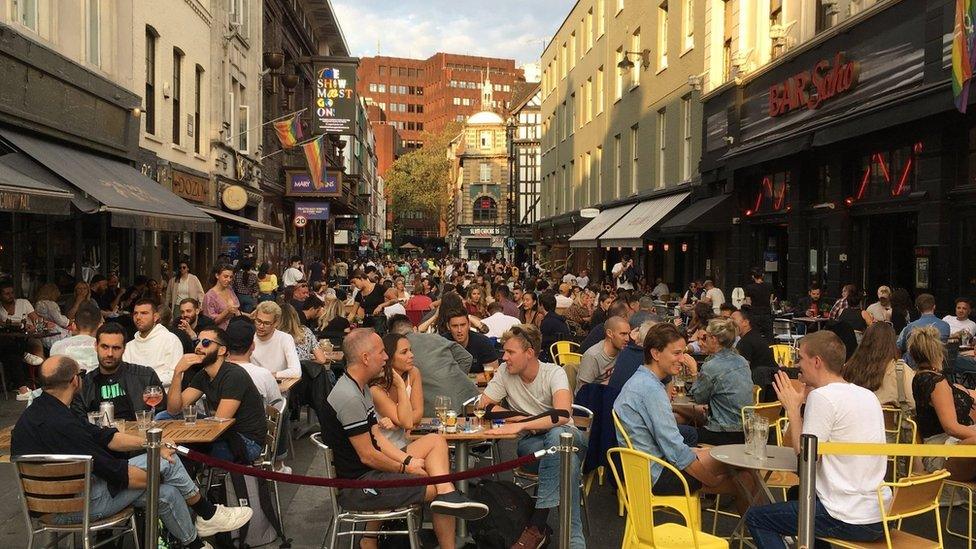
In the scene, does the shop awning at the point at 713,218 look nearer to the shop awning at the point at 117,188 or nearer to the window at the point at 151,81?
the shop awning at the point at 117,188

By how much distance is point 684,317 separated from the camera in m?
19.9

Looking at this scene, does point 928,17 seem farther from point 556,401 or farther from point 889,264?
point 556,401

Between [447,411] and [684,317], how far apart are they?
14.5 meters

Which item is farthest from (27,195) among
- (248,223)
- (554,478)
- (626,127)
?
(626,127)

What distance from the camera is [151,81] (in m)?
18.5

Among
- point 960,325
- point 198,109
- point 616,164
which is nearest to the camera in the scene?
point 960,325

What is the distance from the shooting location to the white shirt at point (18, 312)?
39.2ft

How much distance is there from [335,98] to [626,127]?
10.5 metres

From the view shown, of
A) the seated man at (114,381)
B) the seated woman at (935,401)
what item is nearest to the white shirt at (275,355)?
the seated man at (114,381)

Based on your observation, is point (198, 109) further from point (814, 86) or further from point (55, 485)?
point (55, 485)

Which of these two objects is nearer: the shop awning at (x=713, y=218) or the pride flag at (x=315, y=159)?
the shop awning at (x=713, y=218)

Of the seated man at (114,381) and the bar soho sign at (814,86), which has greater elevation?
the bar soho sign at (814,86)

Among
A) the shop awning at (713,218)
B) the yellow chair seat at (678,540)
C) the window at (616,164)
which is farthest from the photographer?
the window at (616,164)

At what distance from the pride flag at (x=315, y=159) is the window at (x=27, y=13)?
1526cm
